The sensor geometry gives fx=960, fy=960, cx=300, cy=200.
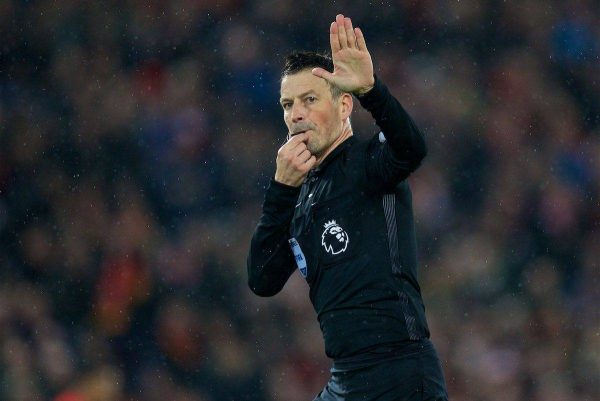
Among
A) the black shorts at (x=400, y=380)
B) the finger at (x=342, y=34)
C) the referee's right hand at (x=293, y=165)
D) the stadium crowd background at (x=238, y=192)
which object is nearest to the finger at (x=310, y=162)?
the referee's right hand at (x=293, y=165)

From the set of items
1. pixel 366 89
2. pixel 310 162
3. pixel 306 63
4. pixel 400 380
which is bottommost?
pixel 400 380

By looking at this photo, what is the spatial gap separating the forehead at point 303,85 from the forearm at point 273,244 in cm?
41

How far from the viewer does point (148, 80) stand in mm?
7723

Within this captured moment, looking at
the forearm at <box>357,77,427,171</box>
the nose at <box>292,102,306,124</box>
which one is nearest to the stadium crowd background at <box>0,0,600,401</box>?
the nose at <box>292,102,306,124</box>

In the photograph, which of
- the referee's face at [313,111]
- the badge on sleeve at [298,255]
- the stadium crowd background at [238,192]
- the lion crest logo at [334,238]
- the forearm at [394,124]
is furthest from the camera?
the stadium crowd background at [238,192]

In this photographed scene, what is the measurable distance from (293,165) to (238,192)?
407 centimetres

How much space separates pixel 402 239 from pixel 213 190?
420cm

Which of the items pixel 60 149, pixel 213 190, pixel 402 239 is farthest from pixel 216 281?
pixel 402 239

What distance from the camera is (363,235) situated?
3.27 metres

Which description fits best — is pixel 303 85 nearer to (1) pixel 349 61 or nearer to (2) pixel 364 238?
(1) pixel 349 61

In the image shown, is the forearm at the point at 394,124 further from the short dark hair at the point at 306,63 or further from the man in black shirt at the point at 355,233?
the short dark hair at the point at 306,63

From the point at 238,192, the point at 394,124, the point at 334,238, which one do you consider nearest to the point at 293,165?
the point at 334,238

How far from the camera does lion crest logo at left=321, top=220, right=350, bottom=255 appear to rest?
10.8 feet

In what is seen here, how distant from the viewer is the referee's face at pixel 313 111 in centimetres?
352
